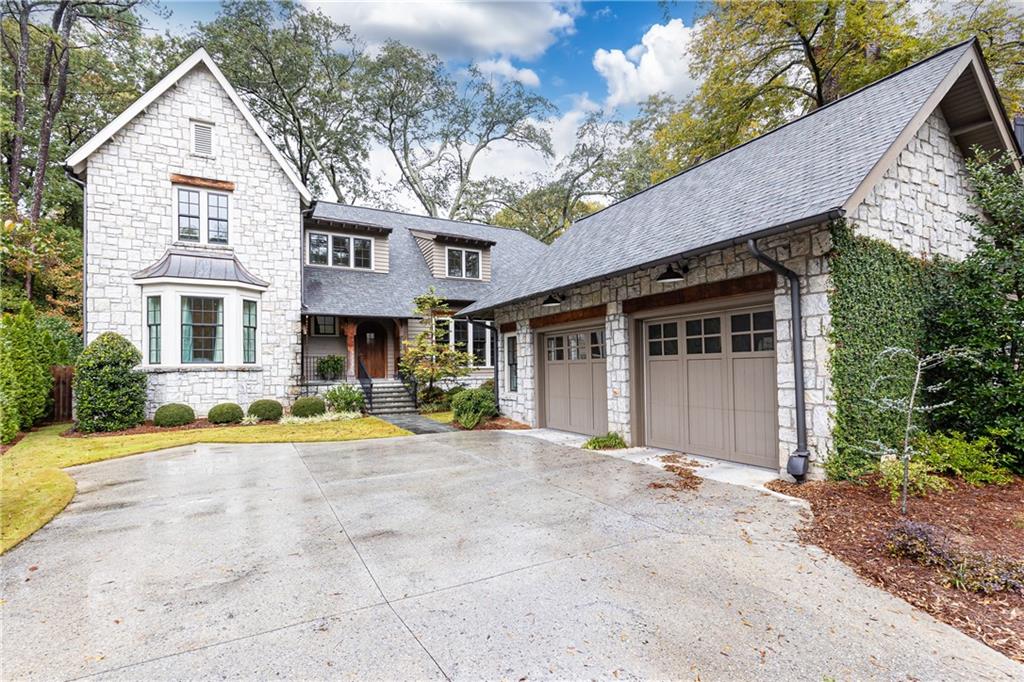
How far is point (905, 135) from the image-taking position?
227 inches

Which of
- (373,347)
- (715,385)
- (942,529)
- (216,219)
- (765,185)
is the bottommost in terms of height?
(942,529)

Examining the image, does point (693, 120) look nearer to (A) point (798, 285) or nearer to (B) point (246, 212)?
(A) point (798, 285)

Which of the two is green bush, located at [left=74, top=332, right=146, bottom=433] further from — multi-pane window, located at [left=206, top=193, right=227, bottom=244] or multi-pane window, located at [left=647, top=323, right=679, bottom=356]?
multi-pane window, located at [left=647, top=323, right=679, bottom=356]

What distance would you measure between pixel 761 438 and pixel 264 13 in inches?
1028

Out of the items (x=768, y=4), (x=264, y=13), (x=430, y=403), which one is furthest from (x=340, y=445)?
(x=264, y=13)

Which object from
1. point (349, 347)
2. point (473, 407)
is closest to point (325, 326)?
point (349, 347)

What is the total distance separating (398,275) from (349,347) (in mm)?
3450

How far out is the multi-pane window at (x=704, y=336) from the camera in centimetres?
708

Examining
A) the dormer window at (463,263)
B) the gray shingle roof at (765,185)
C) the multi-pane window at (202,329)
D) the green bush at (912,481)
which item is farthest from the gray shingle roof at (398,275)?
the green bush at (912,481)

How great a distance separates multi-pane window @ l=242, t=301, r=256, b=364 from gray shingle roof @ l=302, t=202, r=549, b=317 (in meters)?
1.48

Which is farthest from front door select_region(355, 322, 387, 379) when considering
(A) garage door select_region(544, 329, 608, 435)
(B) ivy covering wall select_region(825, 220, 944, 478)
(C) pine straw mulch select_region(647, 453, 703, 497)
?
(B) ivy covering wall select_region(825, 220, 944, 478)

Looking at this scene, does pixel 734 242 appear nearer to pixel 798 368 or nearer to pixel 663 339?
pixel 798 368

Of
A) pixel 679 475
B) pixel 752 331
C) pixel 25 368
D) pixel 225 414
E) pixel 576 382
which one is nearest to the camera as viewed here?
pixel 679 475

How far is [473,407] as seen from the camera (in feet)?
39.1
